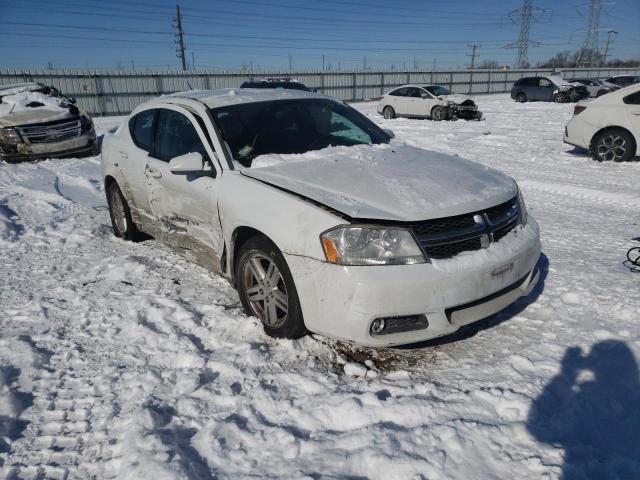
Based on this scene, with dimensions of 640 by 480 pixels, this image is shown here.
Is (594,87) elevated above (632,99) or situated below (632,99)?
below

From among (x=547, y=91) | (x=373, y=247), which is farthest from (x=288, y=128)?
(x=547, y=91)

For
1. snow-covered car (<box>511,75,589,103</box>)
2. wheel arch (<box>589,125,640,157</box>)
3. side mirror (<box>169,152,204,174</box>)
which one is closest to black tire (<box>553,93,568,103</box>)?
snow-covered car (<box>511,75,589,103</box>)

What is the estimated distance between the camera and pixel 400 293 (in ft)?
8.08

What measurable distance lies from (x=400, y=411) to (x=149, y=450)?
123 cm

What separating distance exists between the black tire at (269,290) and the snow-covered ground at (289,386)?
123 mm

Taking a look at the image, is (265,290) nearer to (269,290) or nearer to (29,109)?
(269,290)

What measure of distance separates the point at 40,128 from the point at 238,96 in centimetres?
789

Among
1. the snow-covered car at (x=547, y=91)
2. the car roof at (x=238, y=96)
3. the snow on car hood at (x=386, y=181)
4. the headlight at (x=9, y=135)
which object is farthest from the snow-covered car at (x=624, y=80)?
the headlight at (x=9, y=135)

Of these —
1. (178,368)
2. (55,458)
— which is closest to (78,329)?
(178,368)

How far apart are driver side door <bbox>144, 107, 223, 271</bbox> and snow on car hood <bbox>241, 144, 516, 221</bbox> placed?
0.45 metres

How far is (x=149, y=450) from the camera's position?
2.12 metres

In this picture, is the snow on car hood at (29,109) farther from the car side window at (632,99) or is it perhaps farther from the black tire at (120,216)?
the car side window at (632,99)

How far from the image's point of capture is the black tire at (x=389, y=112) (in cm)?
2015

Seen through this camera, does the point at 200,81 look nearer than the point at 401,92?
No
